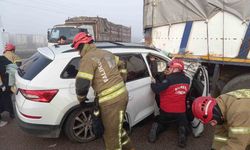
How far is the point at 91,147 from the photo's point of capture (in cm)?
436

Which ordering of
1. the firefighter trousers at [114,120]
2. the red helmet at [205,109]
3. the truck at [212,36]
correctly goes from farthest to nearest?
the truck at [212,36], the firefighter trousers at [114,120], the red helmet at [205,109]

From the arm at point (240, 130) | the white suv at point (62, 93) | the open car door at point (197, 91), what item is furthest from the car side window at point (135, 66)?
the arm at point (240, 130)

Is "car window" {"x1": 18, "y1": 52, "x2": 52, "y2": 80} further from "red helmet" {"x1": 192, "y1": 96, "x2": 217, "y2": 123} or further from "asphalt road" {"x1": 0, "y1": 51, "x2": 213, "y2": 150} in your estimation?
"red helmet" {"x1": 192, "y1": 96, "x2": 217, "y2": 123}

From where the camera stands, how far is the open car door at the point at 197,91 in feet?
15.5

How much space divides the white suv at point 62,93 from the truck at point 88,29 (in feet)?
23.0

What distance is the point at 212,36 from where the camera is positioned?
17.7 feet

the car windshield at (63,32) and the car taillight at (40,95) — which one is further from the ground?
the car windshield at (63,32)

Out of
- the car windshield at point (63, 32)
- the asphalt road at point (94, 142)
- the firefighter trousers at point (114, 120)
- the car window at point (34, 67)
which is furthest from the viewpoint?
the car windshield at point (63, 32)

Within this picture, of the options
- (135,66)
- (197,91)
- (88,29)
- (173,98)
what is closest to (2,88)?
(135,66)

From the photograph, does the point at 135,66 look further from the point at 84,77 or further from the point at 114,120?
the point at 84,77

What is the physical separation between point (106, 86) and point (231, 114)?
5.26ft

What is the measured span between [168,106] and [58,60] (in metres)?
1.93

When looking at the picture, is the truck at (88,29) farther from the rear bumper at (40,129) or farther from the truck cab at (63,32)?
the rear bumper at (40,129)

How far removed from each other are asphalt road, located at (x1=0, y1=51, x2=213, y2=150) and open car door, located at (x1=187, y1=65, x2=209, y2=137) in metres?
0.19
